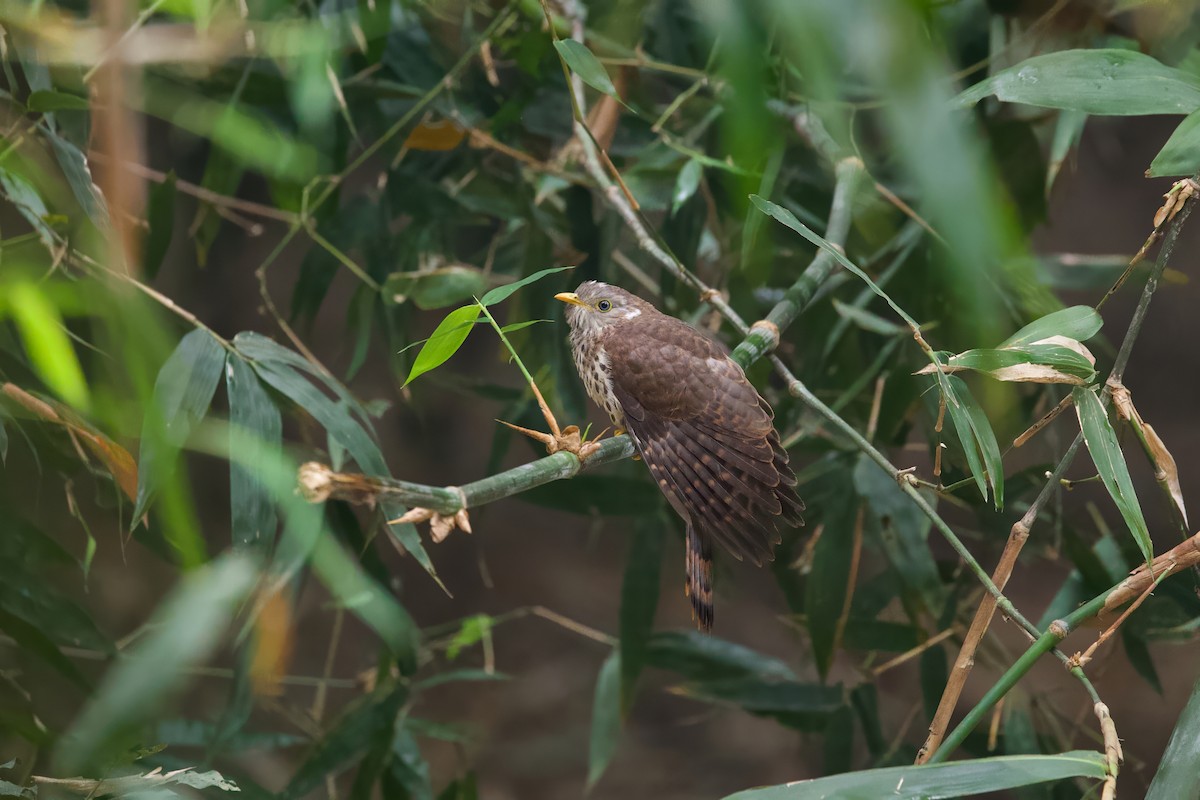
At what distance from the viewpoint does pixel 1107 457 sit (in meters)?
0.82

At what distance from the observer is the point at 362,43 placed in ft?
5.08

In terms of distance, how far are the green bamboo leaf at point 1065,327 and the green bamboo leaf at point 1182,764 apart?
370 mm

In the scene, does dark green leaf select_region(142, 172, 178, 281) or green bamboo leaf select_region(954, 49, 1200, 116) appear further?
dark green leaf select_region(142, 172, 178, 281)

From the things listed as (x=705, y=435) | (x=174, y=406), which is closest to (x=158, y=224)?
(x=174, y=406)

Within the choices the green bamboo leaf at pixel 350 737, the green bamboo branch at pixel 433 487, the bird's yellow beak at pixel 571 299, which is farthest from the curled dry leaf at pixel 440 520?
the green bamboo leaf at pixel 350 737

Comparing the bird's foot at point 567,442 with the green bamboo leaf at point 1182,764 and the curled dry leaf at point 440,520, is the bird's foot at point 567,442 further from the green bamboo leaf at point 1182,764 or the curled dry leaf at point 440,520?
the green bamboo leaf at point 1182,764

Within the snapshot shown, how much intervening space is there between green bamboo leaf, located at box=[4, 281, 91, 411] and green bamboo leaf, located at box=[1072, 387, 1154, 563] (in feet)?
3.50

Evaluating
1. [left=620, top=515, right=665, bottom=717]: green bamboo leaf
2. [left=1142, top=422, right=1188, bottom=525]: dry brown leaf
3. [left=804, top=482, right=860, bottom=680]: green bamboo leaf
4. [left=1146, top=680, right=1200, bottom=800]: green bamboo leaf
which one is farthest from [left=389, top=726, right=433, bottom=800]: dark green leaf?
[left=1142, top=422, right=1188, bottom=525]: dry brown leaf

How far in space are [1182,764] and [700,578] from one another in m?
0.45

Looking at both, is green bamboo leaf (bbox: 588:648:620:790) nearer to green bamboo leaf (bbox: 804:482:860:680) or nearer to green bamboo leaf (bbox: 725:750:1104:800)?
green bamboo leaf (bbox: 804:482:860:680)

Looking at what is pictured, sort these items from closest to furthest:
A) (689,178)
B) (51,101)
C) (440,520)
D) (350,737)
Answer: (440,520), (51,101), (689,178), (350,737)

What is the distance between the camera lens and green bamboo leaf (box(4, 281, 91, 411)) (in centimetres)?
112

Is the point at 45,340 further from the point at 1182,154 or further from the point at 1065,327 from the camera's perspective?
the point at 1182,154

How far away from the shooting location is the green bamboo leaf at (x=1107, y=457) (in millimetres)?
816
